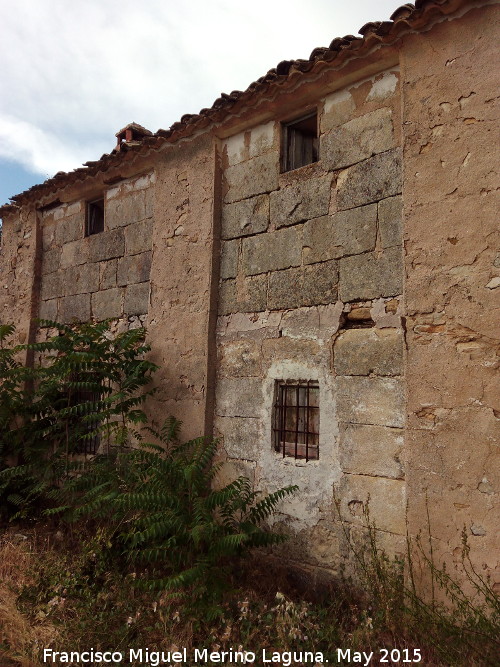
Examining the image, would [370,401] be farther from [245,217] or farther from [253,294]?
[245,217]

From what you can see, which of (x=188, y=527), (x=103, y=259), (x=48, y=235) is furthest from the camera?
(x=48, y=235)

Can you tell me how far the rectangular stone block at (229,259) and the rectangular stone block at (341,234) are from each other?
36.2 inches

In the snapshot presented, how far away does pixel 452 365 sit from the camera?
3.87m

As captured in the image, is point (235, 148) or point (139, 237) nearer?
point (235, 148)

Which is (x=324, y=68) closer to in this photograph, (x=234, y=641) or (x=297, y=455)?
(x=297, y=455)

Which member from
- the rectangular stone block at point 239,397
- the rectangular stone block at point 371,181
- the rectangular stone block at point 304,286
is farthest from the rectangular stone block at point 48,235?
the rectangular stone block at point 371,181

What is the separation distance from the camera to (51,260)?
823cm

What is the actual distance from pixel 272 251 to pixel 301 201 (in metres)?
0.59

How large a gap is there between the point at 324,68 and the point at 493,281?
260 centimetres

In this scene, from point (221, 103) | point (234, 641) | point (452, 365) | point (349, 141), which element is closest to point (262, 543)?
point (234, 641)

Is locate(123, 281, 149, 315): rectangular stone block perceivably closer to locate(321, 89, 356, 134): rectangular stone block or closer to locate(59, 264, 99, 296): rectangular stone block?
locate(59, 264, 99, 296): rectangular stone block

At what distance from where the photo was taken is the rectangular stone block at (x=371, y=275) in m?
4.42

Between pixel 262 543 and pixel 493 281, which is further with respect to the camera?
pixel 262 543

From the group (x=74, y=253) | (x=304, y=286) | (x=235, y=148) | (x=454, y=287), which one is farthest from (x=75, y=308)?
(x=454, y=287)
